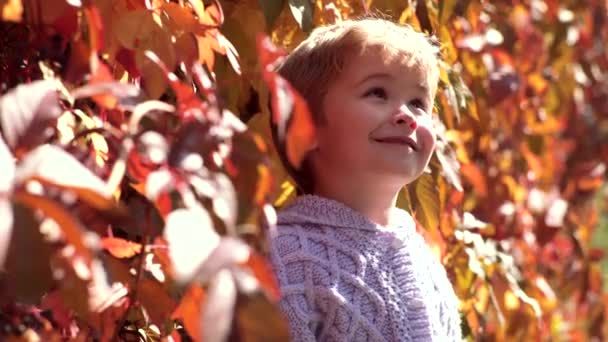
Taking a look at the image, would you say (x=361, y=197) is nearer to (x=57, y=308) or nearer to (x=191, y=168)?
(x=57, y=308)

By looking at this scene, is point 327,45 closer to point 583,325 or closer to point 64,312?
point 64,312

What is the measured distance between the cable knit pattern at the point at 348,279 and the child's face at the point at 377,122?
0.07 m

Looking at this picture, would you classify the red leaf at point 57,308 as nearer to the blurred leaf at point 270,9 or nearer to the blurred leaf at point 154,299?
the blurred leaf at point 154,299

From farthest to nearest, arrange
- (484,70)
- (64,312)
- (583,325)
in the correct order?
(583,325) < (484,70) < (64,312)

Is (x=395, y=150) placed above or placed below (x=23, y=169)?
below

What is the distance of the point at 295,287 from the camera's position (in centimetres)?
170

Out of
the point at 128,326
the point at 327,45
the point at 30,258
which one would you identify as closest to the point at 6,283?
the point at 30,258

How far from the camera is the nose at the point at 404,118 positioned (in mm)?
1759

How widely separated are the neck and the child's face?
0.02 m

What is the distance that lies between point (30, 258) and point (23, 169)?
0.06 m

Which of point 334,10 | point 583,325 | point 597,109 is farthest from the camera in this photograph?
point 597,109

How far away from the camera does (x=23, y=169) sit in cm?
87

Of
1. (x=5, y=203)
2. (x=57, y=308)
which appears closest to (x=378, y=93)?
(x=57, y=308)

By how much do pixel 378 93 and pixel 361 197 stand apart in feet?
0.48
